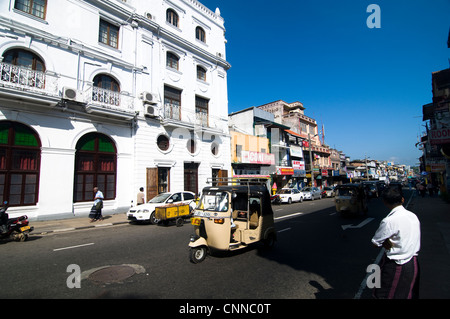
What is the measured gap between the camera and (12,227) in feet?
26.3

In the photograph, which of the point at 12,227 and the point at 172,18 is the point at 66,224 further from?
the point at 172,18

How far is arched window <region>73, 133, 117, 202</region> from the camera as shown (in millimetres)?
14102

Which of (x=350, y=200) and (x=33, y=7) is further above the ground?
(x=33, y=7)

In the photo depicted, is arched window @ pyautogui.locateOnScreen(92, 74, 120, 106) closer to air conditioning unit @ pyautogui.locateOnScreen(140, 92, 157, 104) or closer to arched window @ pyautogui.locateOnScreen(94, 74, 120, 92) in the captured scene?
arched window @ pyautogui.locateOnScreen(94, 74, 120, 92)

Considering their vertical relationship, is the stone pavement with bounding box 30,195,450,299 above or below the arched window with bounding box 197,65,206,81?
below

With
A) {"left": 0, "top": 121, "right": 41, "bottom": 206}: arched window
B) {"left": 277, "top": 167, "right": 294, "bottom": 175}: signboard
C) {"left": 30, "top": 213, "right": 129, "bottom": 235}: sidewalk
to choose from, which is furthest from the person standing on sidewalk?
{"left": 277, "top": 167, "right": 294, "bottom": 175}: signboard

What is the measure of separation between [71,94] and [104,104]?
1843 mm

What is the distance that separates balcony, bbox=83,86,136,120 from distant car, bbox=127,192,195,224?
659 cm

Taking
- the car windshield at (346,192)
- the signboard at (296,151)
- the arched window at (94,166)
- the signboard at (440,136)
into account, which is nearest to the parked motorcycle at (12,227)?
the arched window at (94,166)

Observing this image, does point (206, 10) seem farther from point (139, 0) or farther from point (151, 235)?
point (151, 235)

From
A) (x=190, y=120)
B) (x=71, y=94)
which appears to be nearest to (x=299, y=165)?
(x=190, y=120)

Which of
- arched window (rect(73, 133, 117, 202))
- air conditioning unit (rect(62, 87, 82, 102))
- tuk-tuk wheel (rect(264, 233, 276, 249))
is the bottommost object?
tuk-tuk wheel (rect(264, 233, 276, 249))
